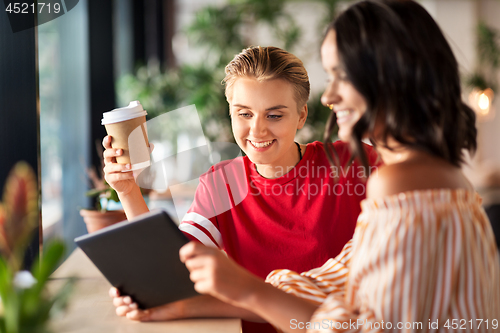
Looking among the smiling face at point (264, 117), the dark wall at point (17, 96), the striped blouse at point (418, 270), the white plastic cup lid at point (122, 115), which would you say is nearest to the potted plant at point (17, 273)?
the striped blouse at point (418, 270)

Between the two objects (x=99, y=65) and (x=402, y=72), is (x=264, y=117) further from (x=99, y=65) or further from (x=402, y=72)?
(x=99, y=65)

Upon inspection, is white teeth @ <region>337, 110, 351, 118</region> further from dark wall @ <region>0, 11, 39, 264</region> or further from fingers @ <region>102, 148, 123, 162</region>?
dark wall @ <region>0, 11, 39, 264</region>

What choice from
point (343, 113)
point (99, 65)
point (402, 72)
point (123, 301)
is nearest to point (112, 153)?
point (123, 301)

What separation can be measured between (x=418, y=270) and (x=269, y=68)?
2.56 ft

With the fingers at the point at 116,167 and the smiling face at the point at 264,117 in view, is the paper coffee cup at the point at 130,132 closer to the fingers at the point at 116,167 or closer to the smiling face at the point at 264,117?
the fingers at the point at 116,167

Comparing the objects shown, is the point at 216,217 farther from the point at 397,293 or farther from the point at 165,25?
the point at 165,25

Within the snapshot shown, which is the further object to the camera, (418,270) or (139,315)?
(139,315)

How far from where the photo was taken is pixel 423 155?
2.39ft

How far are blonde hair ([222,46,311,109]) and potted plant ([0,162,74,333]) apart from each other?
0.88 m

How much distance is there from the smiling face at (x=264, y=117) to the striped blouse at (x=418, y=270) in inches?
23.4

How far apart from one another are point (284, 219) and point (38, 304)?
Answer: 901 mm

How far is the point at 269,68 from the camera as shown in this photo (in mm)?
1241

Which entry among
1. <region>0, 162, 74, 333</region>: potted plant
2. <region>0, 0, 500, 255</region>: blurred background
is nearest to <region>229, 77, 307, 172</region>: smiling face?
<region>0, 0, 500, 255</region>: blurred background

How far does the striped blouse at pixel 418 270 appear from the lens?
2.07 ft
